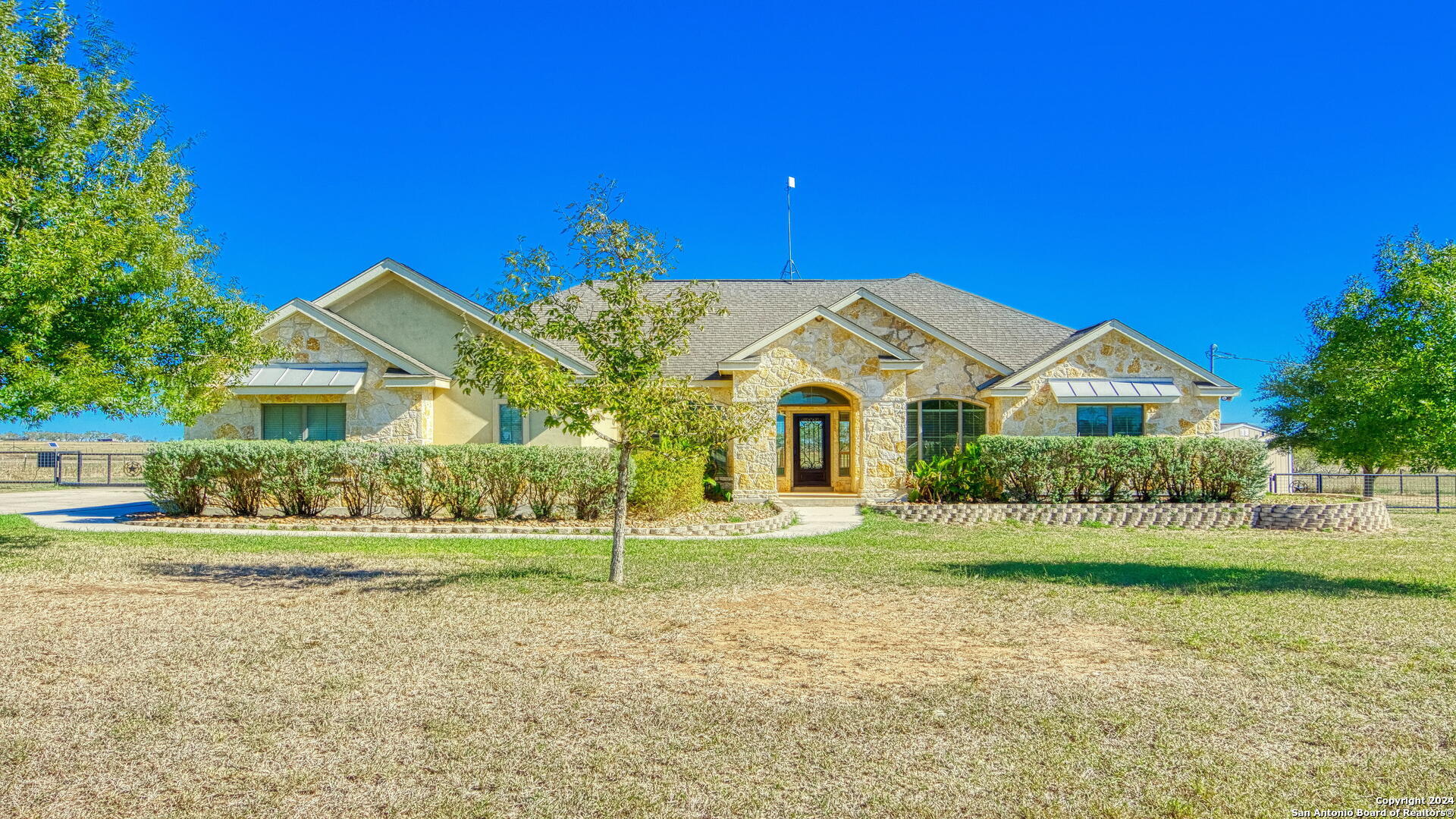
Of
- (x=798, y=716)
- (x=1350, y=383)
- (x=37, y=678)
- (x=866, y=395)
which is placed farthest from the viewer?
(x=866, y=395)

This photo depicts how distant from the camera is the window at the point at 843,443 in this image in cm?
2128

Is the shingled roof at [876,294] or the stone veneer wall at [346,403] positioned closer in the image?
the stone veneer wall at [346,403]

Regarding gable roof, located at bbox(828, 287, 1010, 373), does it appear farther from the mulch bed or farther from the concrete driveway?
the concrete driveway

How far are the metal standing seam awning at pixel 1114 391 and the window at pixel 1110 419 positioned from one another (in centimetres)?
47

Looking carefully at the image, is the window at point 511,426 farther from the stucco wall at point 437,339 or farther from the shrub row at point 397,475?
the shrub row at point 397,475

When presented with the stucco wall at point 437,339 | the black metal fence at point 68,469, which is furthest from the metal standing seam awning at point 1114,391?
the black metal fence at point 68,469

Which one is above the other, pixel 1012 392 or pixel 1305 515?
pixel 1012 392

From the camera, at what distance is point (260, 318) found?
13.0m

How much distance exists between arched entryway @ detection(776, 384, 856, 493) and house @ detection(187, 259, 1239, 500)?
0.13 ft

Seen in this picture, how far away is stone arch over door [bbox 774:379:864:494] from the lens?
2084 cm

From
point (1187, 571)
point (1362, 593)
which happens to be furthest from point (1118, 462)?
point (1362, 593)

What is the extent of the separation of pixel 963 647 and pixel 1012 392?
14.9 m

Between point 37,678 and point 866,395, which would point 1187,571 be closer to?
point 866,395

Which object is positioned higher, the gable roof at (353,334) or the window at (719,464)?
the gable roof at (353,334)
